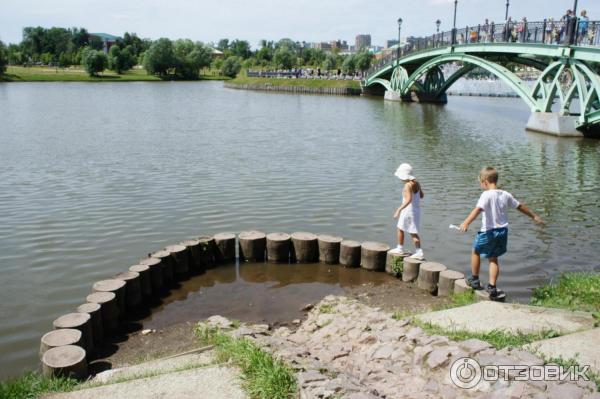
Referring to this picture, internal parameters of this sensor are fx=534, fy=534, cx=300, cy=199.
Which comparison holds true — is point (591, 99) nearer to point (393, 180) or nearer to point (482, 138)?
point (482, 138)

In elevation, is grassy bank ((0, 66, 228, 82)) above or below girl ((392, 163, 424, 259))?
above

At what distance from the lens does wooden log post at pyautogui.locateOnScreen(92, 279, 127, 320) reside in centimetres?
848

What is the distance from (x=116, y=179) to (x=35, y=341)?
10911 millimetres

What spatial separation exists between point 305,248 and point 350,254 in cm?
94

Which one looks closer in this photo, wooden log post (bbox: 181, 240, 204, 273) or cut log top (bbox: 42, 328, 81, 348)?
cut log top (bbox: 42, 328, 81, 348)

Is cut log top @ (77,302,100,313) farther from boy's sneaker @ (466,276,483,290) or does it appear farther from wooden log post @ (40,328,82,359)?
boy's sneaker @ (466,276,483,290)

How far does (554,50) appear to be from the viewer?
105ft

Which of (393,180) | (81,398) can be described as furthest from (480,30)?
(81,398)

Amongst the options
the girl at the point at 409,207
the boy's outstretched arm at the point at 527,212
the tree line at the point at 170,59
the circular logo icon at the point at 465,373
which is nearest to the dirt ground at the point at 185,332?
the girl at the point at 409,207

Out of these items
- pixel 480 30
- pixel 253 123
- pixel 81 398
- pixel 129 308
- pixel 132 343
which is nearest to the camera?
pixel 81 398

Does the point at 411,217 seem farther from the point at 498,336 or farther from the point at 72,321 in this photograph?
the point at 72,321

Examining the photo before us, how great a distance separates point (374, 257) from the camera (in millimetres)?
10656

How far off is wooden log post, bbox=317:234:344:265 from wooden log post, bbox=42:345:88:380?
5491mm

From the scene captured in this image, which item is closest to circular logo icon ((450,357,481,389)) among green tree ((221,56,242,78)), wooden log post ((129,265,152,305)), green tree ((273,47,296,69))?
wooden log post ((129,265,152,305))
